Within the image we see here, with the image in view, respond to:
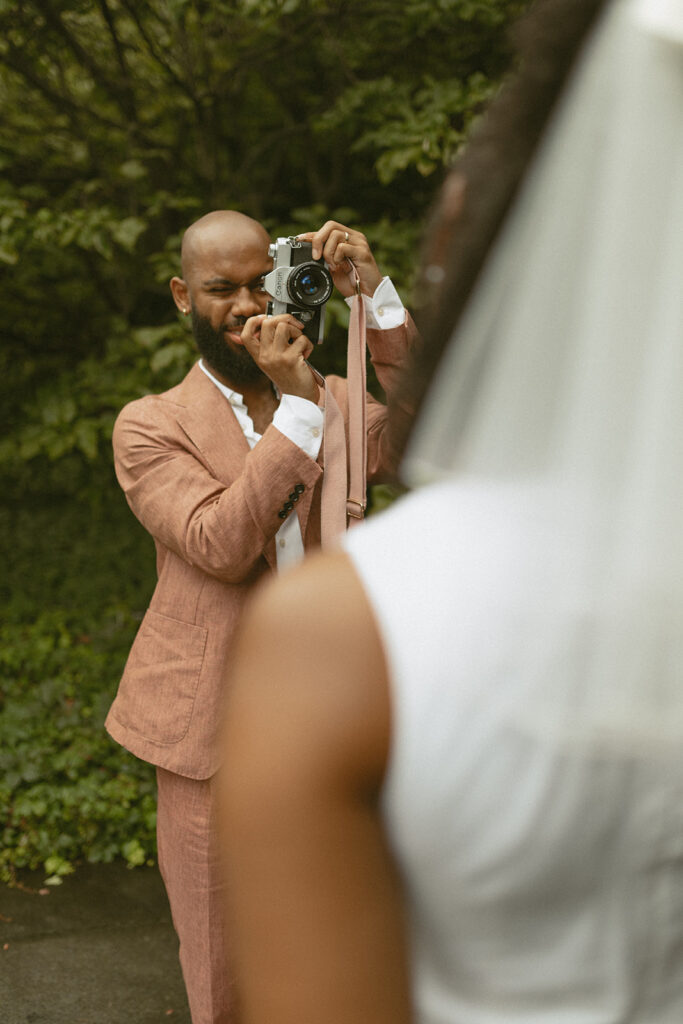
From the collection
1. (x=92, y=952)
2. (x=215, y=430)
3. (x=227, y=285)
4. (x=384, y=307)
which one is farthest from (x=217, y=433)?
(x=92, y=952)

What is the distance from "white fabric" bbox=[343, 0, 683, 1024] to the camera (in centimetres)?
54

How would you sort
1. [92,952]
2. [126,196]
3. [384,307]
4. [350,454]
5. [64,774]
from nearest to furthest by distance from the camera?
1. [350,454]
2. [384,307]
3. [92,952]
4. [64,774]
5. [126,196]

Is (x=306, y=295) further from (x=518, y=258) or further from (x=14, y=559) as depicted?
(x=14, y=559)

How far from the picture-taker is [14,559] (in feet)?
18.4

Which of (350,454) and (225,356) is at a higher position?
(225,356)

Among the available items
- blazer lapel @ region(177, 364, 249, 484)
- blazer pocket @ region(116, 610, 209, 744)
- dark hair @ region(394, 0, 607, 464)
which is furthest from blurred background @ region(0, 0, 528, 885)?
dark hair @ region(394, 0, 607, 464)

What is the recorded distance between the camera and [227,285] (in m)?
2.26

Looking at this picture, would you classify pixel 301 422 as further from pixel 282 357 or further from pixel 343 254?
pixel 343 254

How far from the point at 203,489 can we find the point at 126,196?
9.11 ft

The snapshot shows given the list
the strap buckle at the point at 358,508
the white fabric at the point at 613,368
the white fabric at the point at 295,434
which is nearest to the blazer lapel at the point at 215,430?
the white fabric at the point at 295,434

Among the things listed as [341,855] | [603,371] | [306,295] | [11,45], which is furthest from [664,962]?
[11,45]

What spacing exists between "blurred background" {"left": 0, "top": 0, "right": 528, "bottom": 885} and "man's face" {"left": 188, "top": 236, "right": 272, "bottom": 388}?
0.99 m

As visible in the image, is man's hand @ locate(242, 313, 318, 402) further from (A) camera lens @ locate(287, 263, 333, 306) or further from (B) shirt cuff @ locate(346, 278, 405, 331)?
(B) shirt cuff @ locate(346, 278, 405, 331)

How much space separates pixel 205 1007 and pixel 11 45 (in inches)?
147
